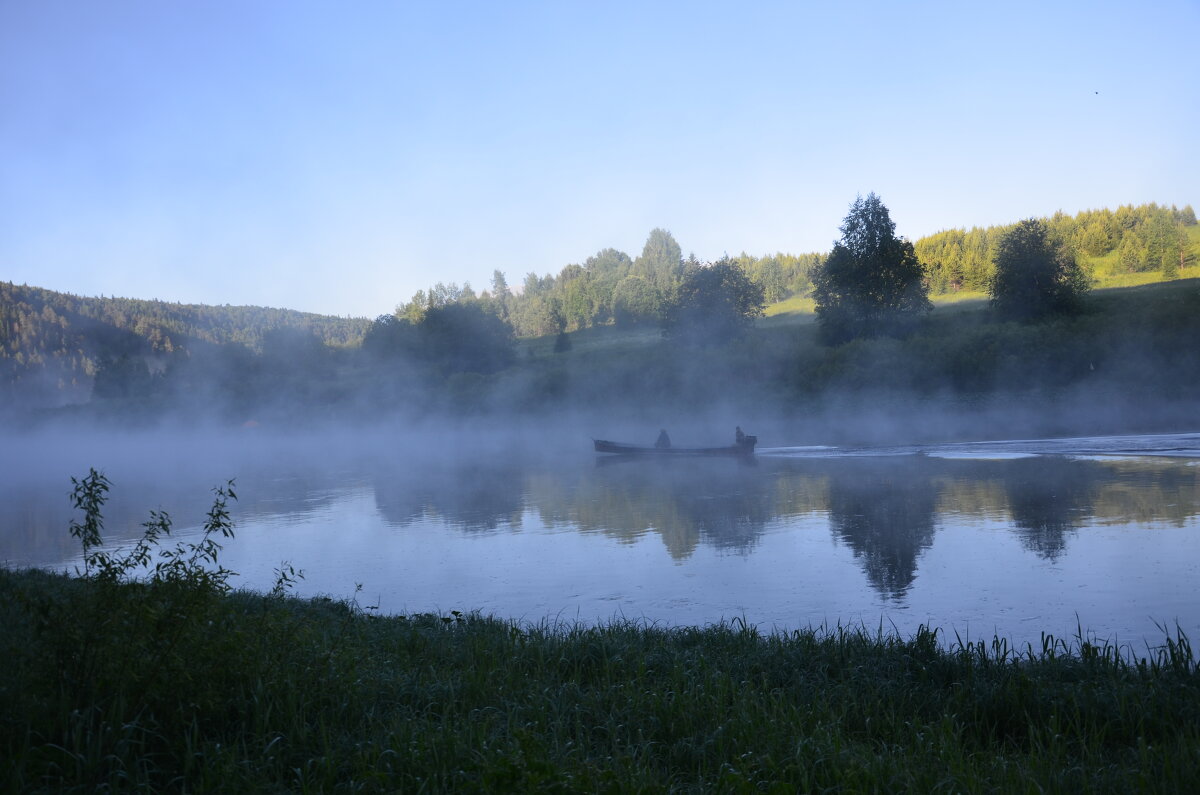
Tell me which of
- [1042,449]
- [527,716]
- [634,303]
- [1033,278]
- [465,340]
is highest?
[634,303]

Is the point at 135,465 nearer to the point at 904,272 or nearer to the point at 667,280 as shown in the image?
the point at 904,272

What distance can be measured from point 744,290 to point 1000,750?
69042 mm

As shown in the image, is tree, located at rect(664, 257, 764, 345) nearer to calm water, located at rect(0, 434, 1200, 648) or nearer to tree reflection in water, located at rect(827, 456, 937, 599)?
calm water, located at rect(0, 434, 1200, 648)

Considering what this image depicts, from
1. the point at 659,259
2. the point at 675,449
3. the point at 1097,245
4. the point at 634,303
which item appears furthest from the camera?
the point at 659,259

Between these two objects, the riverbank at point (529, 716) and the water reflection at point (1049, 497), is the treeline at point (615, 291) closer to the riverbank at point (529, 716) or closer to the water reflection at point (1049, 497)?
the water reflection at point (1049, 497)

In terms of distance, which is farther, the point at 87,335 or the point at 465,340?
the point at 87,335

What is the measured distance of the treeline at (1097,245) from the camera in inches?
3145

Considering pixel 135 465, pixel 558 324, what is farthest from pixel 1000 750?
pixel 558 324

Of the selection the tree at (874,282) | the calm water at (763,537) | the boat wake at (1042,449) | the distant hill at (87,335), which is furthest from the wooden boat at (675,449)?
the distant hill at (87,335)

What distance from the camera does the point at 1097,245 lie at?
310 ft

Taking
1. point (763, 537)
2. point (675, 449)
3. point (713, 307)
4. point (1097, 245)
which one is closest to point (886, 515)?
point (763, 537)

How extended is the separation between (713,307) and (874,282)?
15855 millimetres

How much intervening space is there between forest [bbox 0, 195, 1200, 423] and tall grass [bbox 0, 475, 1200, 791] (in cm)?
4528

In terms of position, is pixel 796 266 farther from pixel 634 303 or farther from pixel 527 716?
pixel 527 716
